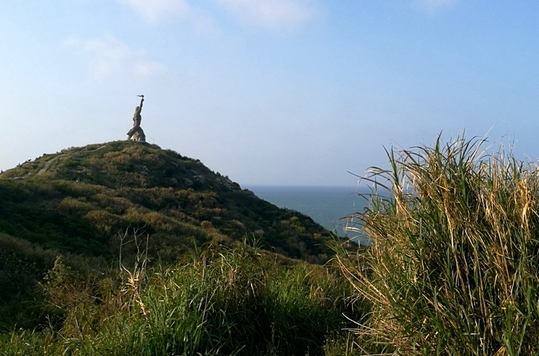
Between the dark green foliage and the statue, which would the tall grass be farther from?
the statue

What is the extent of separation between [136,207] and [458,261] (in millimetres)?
23055

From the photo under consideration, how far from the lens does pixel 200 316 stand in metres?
5.44

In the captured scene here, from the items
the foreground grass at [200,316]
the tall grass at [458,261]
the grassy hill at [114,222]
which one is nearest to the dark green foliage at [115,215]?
the grassy hill at [114,222]

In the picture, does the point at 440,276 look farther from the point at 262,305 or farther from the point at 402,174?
the point at 262,305

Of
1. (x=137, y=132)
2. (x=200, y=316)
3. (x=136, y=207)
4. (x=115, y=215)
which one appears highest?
(x=137, y=132)

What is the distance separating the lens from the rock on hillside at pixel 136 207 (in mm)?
19141

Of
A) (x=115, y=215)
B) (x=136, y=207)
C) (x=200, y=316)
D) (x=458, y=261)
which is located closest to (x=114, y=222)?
(x=115, y=215)

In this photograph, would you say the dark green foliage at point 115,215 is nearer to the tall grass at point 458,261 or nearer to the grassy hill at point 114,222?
the grassy hill at point 114,222

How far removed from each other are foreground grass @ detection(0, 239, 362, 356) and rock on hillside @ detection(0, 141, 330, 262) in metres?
1.66

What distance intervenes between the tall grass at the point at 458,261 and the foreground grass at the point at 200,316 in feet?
4.18

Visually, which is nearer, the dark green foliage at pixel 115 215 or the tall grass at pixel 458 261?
the tall grass at pixel 458 261

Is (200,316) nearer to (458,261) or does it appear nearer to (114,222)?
(458,261)

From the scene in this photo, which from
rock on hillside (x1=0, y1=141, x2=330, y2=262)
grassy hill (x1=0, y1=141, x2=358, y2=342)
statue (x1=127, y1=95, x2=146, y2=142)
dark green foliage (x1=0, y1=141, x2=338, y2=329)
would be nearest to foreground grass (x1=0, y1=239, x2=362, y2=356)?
grassy hill (x1=0, y1=141, x2=358, y2=342)

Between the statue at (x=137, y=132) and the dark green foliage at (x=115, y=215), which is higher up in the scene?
the statue at (x=137, y=132)
